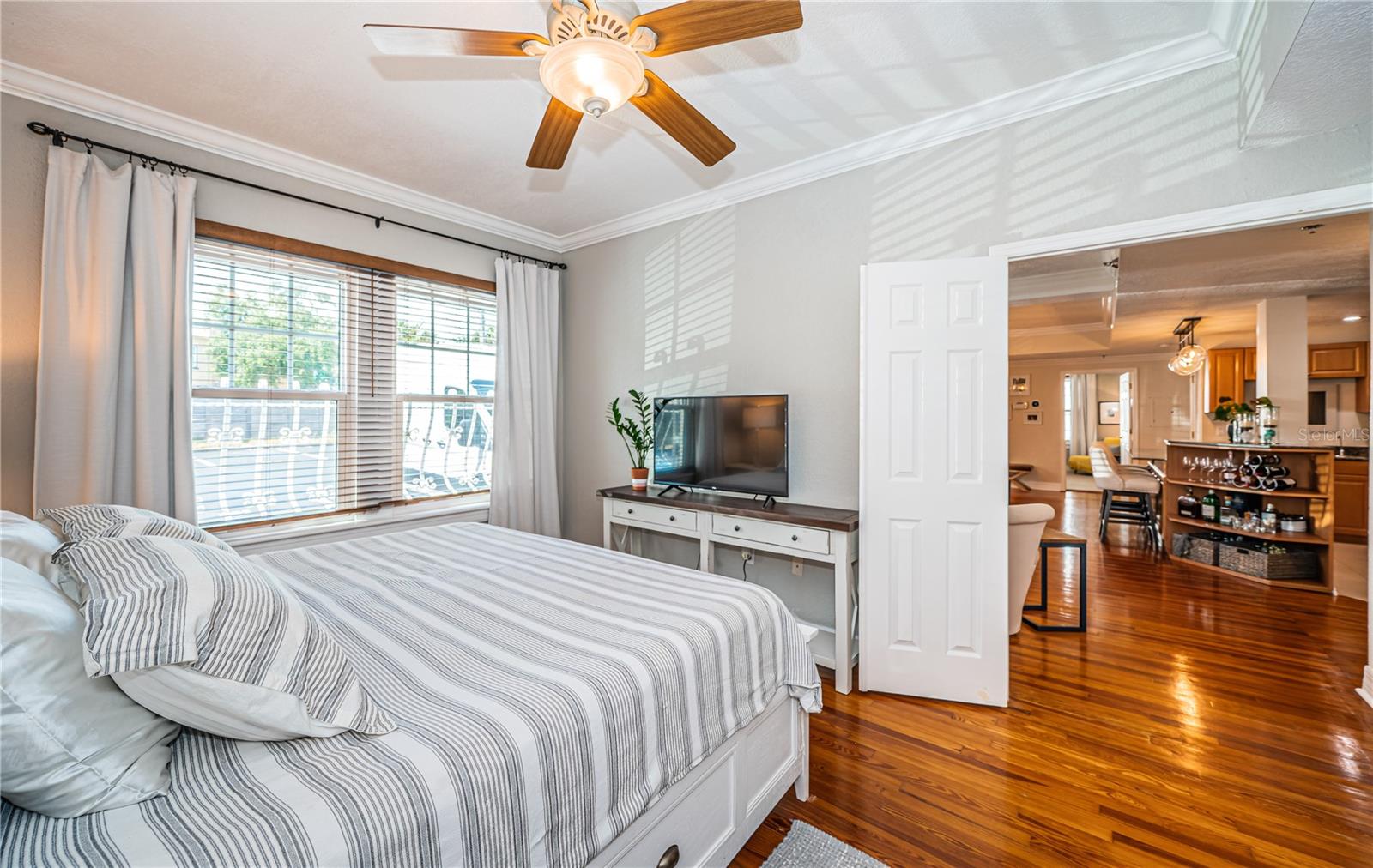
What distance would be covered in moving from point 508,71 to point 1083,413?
13643 millimetres

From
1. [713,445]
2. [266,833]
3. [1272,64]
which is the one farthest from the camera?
[713,445]

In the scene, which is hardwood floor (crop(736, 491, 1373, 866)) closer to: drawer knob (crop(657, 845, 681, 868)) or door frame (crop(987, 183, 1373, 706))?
drawer knob (crop(657, 845, 681, 868))

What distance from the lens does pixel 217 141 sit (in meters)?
2.70

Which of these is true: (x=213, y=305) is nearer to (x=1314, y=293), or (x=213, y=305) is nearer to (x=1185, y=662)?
(x=1185, y=662)

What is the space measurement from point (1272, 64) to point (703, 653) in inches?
96.7

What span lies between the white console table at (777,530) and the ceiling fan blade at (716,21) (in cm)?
197

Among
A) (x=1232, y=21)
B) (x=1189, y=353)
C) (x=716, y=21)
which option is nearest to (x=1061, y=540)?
(x=1232, y=21)

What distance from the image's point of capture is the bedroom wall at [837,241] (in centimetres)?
217

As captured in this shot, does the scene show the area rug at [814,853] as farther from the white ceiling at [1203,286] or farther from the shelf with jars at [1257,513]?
the shelf with jars at [1257,513]

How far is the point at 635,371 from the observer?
13.2 feet

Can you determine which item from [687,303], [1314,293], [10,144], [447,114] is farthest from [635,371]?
[1314,293]

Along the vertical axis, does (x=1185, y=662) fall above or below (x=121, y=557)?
below

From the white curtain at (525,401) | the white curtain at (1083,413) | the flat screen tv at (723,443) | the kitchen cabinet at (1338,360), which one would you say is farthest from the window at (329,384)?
the white curtain at (1083,413)

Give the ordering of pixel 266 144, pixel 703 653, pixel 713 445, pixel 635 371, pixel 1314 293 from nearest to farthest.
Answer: pixel 703 653 < pixel 266 144 < pixel 713 445 < pixel 635 371 < pixel 1314 293
